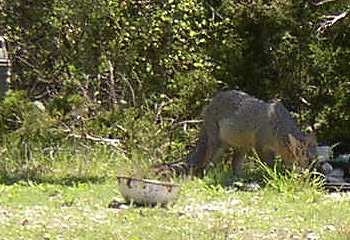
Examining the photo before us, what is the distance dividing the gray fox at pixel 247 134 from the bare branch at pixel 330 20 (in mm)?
1406

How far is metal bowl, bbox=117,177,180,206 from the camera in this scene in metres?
8.97

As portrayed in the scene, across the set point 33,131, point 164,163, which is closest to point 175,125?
point 164,163

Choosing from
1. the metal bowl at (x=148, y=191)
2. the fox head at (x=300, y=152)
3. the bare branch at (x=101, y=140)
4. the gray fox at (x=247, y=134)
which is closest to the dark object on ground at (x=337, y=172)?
the fox head at (x=300, y=152)

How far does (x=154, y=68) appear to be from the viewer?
50.5ft

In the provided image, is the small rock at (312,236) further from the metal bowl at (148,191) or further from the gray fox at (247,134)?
the gray fox at (247,134)

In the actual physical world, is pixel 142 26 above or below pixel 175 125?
above

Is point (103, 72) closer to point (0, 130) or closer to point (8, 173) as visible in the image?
point (0, 130)

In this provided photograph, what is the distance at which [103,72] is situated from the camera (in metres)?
15.0

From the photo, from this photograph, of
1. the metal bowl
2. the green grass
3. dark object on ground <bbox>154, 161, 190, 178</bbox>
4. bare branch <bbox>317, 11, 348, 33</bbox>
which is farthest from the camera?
bare branch <bbox>317, 11, 348, 33</bbox>

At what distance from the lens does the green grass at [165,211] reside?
25.1 ft

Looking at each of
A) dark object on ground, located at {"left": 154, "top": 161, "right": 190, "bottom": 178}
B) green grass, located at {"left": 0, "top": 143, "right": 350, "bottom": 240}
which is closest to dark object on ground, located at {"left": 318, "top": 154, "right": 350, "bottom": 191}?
green grass, located at {"left": 0, "top": 143, "right": 350, "bottom": 240}

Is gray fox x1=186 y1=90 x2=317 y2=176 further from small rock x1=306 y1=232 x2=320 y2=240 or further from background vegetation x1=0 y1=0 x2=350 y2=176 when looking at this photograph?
small rock x1=306 y1=232 x2=320 y2=240

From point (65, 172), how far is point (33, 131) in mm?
1234

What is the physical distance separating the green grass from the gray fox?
22.6 inches
